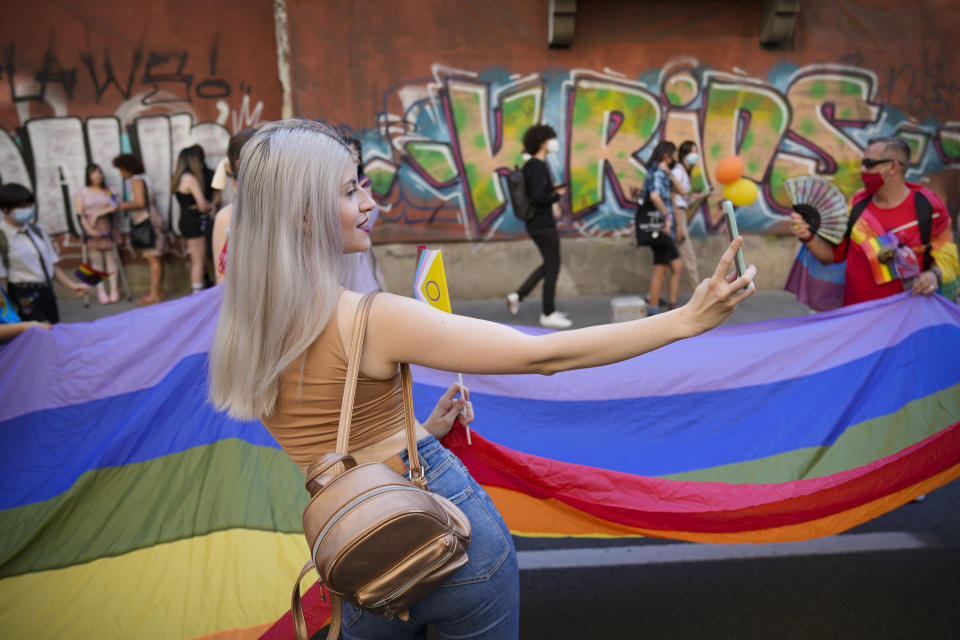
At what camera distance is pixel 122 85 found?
9.83 meters

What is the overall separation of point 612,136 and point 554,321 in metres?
2.96

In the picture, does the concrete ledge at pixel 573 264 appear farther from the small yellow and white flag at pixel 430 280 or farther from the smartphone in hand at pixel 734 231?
the smartphone in hand at pixel 734 231

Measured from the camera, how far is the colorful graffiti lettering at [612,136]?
30.6 feet

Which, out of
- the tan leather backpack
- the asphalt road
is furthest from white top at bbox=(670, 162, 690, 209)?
the tan leather backpack

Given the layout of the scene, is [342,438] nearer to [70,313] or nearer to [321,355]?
[321,355]

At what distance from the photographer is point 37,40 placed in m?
9.66

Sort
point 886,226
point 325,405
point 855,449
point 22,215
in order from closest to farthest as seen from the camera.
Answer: point 325,405 < point 855,449 < point 886,226 < point 22,215

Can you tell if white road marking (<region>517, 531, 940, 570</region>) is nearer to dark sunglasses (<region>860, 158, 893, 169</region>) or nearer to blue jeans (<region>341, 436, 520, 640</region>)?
dark sunglasses (<region>860, 158, 893, 169</region>)

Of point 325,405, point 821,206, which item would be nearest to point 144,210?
point 821,206

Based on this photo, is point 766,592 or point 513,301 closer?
point 766,592

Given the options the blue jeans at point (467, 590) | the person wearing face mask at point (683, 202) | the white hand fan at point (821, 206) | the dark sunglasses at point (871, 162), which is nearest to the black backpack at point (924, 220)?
the dark sunglasses at point (871, 162)

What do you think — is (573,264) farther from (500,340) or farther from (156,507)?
(500,340)

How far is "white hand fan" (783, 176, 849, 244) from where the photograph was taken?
4.11 m

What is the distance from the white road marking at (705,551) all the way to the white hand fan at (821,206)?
65.9 inches
